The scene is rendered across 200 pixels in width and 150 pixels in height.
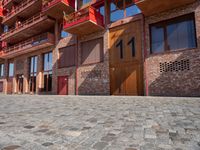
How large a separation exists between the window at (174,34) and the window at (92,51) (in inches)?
190

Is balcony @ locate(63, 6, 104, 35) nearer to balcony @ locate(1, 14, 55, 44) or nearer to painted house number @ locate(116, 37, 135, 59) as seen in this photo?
painted house number @ locate(116, 37, 135, 59)

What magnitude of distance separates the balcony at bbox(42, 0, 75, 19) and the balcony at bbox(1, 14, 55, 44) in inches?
39.7

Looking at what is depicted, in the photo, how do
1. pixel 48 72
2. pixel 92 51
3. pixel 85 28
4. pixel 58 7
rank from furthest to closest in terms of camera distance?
pixel 48 72 → pixel 58 7 → pixel 92 51 → pixel 85 28

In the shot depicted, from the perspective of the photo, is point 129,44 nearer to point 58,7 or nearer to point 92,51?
point 92,51

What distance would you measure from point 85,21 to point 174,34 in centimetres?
712

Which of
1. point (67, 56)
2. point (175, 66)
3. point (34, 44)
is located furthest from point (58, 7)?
point (175, 66)

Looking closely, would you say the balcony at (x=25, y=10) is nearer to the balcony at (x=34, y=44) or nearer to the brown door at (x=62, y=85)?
the balcony at (x=34, y=44)

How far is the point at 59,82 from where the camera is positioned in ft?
57.6

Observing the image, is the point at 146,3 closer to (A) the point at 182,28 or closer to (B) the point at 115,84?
(A) the point at 182,28

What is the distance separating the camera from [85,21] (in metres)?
13.1

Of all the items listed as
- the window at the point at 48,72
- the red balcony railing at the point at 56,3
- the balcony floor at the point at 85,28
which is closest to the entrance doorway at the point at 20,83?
the window at the point at 48,72

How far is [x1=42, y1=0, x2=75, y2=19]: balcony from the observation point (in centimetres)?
1531

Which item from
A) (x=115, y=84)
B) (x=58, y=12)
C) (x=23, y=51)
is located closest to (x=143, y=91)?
(x=115, y=84)

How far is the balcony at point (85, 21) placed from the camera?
13156 mm
